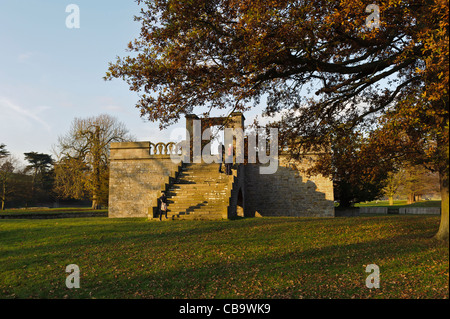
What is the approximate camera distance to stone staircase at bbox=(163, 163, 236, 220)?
56.4 ft

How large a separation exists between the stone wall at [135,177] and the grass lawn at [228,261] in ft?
36.1

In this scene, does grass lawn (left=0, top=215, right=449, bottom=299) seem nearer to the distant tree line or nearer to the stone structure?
the stone structure

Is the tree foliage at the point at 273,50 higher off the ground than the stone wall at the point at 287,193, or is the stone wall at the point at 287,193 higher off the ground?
the tree foliage at the point at 273,50

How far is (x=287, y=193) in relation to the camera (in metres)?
25.7

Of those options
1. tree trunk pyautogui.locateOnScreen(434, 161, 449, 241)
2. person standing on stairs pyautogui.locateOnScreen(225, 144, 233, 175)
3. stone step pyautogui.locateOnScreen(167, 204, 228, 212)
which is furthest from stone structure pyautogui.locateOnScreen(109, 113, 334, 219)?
tree trunk pyautogui.locateOnScreen(434, 161, 449, 241)

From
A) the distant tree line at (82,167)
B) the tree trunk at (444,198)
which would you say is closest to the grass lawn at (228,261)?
the tree trunk at (444,198)

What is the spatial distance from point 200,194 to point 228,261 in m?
10.1

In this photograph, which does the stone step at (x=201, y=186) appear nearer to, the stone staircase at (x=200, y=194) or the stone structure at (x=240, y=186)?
the stone staircase at (x=200, y=194)

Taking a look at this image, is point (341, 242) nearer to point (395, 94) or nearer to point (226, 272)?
point (226, 272)

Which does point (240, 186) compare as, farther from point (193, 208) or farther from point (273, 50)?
point (273, 50)

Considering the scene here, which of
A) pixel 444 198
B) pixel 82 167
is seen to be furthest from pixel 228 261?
pixel 82 167

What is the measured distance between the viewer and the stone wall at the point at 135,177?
25.0 meters

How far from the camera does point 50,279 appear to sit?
817cm

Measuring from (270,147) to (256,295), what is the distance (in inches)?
247
